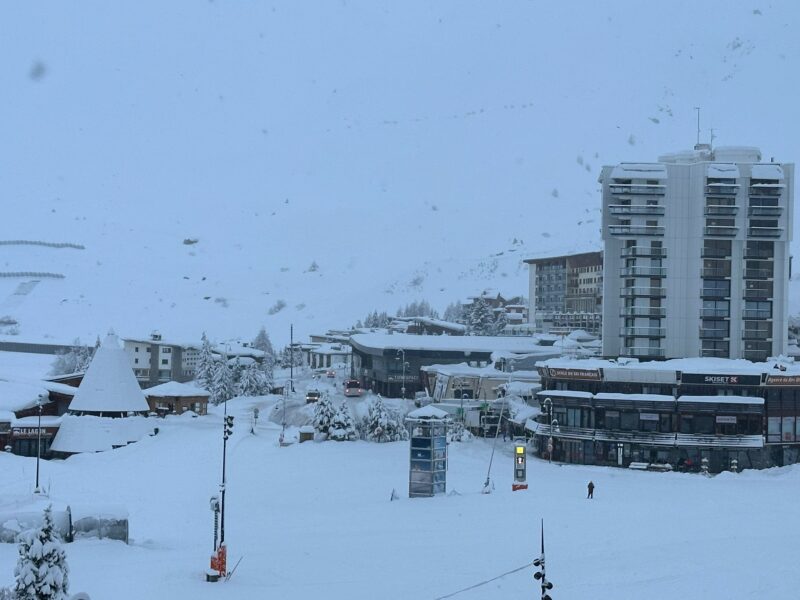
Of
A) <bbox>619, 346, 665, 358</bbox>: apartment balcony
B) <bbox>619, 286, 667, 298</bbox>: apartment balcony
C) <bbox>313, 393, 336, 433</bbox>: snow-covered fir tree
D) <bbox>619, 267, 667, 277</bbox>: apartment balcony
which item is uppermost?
<bbox>619, 267, 667, 277</bbox>: apartment balcony

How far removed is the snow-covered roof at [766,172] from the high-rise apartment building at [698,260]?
2.7 inches

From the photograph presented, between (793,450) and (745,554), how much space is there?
31949 mm

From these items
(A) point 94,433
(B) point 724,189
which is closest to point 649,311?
(B) point 724,189

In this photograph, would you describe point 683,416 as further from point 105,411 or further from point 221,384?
point 221,384

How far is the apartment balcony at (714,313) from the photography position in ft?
215

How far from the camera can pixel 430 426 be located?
3953cm

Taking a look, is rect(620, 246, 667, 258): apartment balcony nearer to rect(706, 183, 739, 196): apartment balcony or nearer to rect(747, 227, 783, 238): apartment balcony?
rect(706, 183, 739, 196): apartment balcony

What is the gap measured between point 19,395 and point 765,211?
51.3 meters

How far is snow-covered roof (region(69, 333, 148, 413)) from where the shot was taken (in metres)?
60.9

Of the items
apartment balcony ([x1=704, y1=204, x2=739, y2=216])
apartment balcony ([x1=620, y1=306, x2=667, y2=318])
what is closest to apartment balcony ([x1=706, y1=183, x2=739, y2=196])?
apartment balcony ([x1=704, y1=204, x2=739, y2=216])

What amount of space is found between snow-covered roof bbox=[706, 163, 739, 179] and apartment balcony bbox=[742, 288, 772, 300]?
26.2 feet

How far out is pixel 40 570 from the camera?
18.4 m

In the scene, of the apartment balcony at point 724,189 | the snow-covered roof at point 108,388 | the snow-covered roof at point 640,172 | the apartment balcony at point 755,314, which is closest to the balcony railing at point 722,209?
the apartment balcony at point 724,189

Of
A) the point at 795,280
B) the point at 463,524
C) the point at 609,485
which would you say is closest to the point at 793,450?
the point at 609,485
